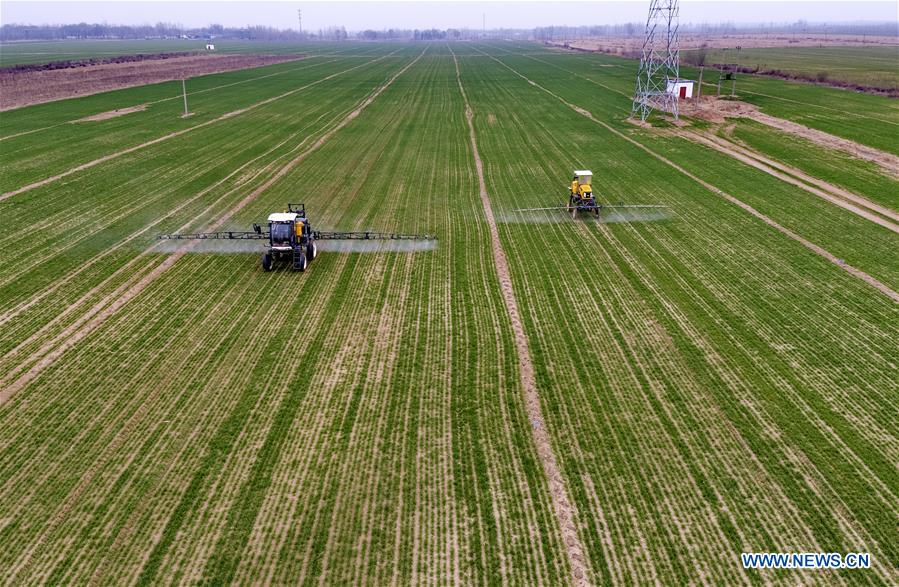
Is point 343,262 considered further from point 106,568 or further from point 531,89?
point 531,89

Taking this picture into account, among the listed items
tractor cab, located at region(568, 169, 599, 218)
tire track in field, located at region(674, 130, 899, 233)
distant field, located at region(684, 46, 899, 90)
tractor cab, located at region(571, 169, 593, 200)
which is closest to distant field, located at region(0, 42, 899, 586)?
tire track in field, located at region(674, 130, 899, 233)

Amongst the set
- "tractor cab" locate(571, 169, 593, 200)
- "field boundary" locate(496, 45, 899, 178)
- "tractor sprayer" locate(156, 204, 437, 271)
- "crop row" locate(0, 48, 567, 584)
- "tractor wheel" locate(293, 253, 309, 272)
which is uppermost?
"field boundary" locate(496, 45, 899, 178)

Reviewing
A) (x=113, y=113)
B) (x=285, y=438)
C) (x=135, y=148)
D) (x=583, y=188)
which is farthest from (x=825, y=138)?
(x=113, y=113)

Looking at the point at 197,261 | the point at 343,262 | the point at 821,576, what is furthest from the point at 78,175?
the point at 821,576

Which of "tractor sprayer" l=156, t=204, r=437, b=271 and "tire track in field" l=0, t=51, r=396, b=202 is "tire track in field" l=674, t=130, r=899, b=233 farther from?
"tire track in field" l=0, t=51, r=396, b=202

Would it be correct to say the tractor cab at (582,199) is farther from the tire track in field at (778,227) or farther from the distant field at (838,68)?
the distant field at (838,68)

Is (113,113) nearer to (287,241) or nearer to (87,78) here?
(87,78)
